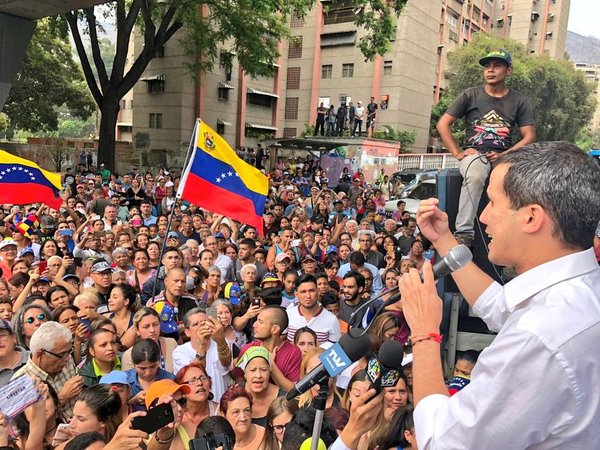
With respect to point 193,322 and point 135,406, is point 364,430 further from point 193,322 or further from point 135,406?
point 193,322

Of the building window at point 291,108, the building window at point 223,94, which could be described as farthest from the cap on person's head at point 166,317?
the building window at point 291,108

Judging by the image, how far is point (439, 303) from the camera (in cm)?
147

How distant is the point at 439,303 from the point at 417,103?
39.0 m

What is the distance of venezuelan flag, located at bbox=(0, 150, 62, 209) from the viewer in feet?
23.3

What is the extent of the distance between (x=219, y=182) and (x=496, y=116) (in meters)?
3.40

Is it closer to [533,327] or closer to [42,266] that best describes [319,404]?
[533,327]

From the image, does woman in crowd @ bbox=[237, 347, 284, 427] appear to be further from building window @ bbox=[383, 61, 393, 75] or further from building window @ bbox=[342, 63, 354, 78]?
building window @ bbox=[342, 63, 354, 78]

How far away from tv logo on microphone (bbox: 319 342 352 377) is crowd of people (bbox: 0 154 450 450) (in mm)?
316

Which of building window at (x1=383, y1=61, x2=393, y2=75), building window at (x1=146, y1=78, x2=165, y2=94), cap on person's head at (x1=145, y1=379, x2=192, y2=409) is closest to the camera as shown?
cap on person's head at (x1=145, y1=379, x2=192, y2=409)

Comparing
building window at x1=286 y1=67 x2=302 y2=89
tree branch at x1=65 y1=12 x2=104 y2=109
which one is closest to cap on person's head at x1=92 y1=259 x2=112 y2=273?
tree branch at x1=65 y1=12 x2=104 y2=109

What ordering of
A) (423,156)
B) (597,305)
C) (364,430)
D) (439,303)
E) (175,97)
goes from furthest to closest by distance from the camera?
(423,156) < (175,97) < (364,430) < (439,303) < (597,305)

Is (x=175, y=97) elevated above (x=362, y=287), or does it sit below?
above

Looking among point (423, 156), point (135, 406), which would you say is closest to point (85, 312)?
point (135, 406)

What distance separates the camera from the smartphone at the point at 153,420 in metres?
2.17
